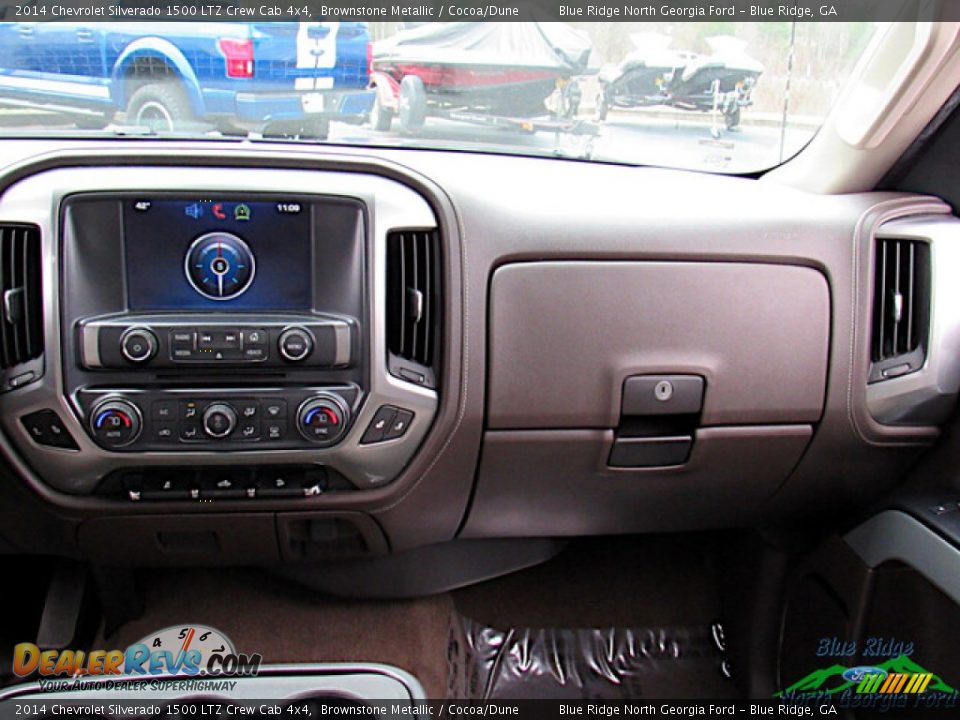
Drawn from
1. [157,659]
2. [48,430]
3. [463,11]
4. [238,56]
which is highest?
[463,11]

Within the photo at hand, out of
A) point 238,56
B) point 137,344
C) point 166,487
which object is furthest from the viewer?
point 238,56

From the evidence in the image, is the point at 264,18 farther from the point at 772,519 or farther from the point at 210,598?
the point at 772,519

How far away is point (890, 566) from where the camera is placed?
173cm

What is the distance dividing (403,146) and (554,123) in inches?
14.1

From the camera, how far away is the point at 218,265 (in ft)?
5.02

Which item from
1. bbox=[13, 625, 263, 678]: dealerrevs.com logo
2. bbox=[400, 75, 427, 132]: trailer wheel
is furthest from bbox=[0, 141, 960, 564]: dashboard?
bbox=[13, 625, 263, 678]: dealerrevs.com logo

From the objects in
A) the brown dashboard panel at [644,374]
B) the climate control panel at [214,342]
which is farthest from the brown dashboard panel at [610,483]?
the climate control panel at [214,342]

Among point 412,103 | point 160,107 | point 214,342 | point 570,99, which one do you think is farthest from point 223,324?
point 570,99

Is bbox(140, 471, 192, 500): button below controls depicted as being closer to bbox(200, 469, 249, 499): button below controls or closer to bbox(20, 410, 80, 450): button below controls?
bbox(200, 469, 249, 499): button below controls

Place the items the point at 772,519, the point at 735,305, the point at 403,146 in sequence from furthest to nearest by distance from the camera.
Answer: the point at 772,519, the point at 403,146, the point at 735,305

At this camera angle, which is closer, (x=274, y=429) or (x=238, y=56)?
(x=274, y=429)

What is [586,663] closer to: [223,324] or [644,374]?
[644,374]

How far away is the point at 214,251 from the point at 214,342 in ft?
0.59

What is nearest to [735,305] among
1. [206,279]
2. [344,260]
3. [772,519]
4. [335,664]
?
[772,519]
